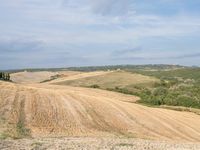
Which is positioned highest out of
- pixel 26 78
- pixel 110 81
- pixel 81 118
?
pixel 81 118

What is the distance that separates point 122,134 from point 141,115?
396 inches

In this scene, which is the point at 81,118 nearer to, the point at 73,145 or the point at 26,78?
the point at 73,145

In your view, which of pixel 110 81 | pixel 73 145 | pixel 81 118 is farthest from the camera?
pixel 110 81

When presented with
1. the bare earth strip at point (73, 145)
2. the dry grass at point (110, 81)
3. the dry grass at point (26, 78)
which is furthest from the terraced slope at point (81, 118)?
the dry grass at point (26, 78)

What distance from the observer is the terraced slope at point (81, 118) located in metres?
41.0

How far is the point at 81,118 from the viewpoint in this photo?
45.8 meters

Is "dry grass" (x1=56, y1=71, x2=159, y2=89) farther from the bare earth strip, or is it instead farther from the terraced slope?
the bare earth strip

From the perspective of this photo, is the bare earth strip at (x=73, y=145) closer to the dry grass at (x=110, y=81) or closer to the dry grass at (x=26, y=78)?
the dry grass at (x=110, y=81)

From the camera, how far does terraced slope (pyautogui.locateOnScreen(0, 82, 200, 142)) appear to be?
4103cm

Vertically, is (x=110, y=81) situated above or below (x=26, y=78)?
above

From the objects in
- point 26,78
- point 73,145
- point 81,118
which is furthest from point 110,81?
point 73,145

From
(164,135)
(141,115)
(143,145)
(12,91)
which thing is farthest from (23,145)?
(12,91)

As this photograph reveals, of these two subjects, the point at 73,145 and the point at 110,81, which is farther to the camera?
the point at 110,81

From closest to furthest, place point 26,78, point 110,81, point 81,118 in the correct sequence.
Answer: point 81,118 → point 110,81 → point 26,78
